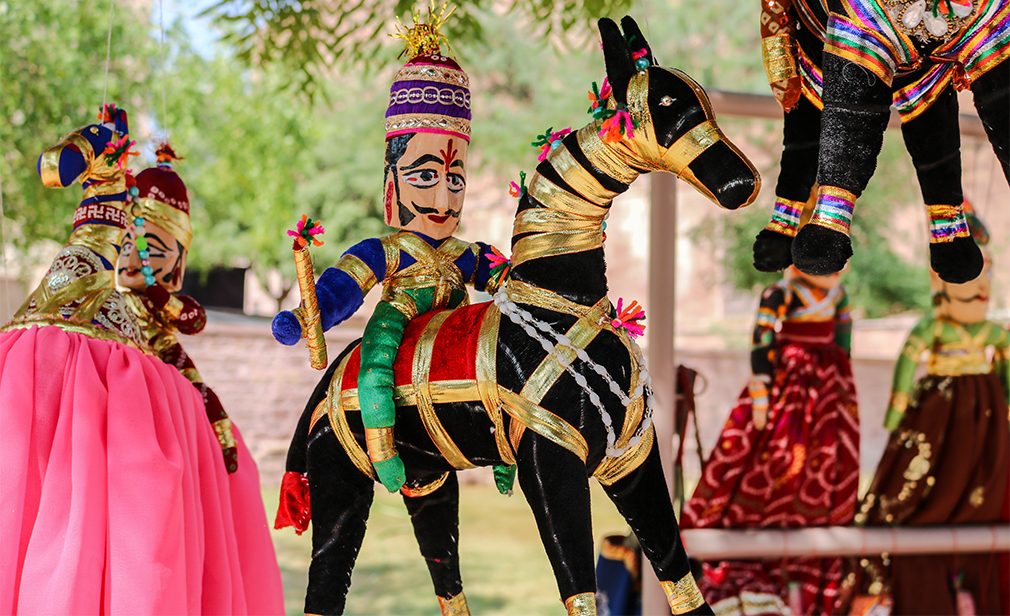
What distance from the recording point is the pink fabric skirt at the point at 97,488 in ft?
4.49

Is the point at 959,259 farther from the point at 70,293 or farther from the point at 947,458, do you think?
the point at 947,458

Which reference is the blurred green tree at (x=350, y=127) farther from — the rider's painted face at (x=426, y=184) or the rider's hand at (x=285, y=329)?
the rider's hand at (x=285, y=329)

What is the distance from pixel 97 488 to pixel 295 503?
26cm

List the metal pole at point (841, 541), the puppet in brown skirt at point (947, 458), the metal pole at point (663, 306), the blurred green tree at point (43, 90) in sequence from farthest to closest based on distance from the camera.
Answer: the blurred green tree at point (43, 90) < the puppet in brown skirt at point (947, 458) < the metal pole at point (841, 541) < the metal pole at point (663, 306)

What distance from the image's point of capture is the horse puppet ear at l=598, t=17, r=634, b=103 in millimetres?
1171

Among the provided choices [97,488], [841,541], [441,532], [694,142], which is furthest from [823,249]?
[841,541]

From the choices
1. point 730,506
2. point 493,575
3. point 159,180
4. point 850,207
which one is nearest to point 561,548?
point 850,207

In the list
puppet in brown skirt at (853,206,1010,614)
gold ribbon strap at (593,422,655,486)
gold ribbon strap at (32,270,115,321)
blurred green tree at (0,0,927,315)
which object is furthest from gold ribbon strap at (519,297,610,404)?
blurred green tree at (0,0,927,315)

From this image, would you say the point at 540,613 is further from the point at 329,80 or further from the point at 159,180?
the point at 329,80

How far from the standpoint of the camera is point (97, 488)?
1407 mm

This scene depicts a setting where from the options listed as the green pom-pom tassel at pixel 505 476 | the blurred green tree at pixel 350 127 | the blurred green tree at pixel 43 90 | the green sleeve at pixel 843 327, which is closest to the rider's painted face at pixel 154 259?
the green pom-pom tassel at pixel 505 476

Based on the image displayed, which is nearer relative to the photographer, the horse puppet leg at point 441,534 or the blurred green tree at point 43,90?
the horse puppet leg at point 441,534

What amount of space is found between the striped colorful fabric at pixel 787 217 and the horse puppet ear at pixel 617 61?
0.24 metres

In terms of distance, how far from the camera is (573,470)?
3.91 ft
